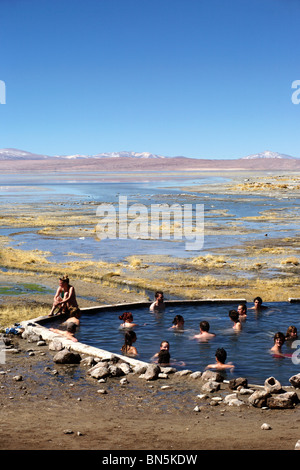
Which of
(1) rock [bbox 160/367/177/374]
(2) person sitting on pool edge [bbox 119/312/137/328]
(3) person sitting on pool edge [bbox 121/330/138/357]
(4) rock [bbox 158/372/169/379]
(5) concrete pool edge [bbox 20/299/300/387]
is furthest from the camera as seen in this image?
(2) person sitting on pool edge [bbox 119/312/137/328]

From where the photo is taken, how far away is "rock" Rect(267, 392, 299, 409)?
9320 mm

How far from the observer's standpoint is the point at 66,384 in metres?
10.7

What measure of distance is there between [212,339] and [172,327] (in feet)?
4.66

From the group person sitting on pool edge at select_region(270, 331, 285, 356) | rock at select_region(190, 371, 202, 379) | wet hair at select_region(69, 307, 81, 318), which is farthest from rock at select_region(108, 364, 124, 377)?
wet hair at select_region(69, 307, 81, 318)

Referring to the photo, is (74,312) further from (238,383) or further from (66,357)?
(238,383)

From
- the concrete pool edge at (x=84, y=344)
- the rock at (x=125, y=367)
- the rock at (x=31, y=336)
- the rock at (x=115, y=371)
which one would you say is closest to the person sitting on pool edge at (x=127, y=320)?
the concrete pool edge at (x=84, y=344)

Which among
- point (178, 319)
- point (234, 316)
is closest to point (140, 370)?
point (178, 319)

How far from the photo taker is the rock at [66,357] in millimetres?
11883

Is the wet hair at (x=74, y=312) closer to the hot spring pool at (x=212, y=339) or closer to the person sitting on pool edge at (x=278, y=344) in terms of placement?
the hot spring pool at (x=212, y=339)

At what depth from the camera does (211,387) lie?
10.2m

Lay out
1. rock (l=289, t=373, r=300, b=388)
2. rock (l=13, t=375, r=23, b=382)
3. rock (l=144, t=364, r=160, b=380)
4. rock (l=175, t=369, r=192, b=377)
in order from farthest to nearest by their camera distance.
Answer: rock (l=175, t=369, r=192, b=377)
rock (l=144, t=364, r=160, b=380)
rock (l=13, t=375, r=23, b=382)
rock (l=289, t=373, r=300, b=388)

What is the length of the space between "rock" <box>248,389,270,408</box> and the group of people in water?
238 centimetres

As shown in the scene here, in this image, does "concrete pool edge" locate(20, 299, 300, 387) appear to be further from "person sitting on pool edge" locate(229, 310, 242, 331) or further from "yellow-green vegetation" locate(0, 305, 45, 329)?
"person sitting on pool edge" locate(229, 310, 242, 331)

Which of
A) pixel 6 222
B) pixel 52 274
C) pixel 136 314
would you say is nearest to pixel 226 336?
pixel 136 314
